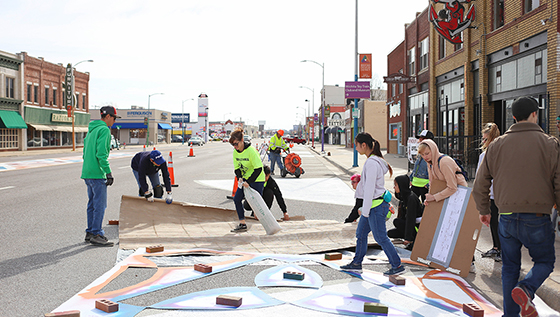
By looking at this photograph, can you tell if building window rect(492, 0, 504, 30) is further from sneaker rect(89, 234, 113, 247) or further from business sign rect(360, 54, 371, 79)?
sneaker rect(89, 234, 113, 247)

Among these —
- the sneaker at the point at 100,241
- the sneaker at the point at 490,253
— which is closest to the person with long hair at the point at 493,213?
the sneaker at the point at 490,253

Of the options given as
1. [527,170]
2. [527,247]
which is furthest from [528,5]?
[527,247]

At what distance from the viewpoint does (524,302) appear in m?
3.68

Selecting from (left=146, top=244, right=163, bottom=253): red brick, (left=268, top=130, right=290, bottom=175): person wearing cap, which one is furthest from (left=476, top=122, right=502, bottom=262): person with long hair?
(left=268, top=130, right=290, bottom=175): person wearing cap

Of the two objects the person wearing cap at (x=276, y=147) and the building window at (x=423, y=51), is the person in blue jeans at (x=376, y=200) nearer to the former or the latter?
the person wearing cap at (x=276, y=147)

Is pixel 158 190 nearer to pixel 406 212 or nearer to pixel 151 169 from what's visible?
pixel 151 169

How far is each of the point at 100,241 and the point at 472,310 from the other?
522 cm

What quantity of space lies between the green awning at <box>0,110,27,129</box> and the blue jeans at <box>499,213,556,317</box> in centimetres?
4566

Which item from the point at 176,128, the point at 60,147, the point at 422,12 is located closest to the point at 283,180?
the point at 422,12

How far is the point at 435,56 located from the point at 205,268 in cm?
2386

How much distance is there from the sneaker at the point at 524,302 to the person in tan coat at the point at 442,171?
96.2 inches

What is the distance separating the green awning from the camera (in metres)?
41.2

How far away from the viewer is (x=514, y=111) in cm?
396

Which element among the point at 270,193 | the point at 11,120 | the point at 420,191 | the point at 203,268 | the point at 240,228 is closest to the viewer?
the point at 203,268
